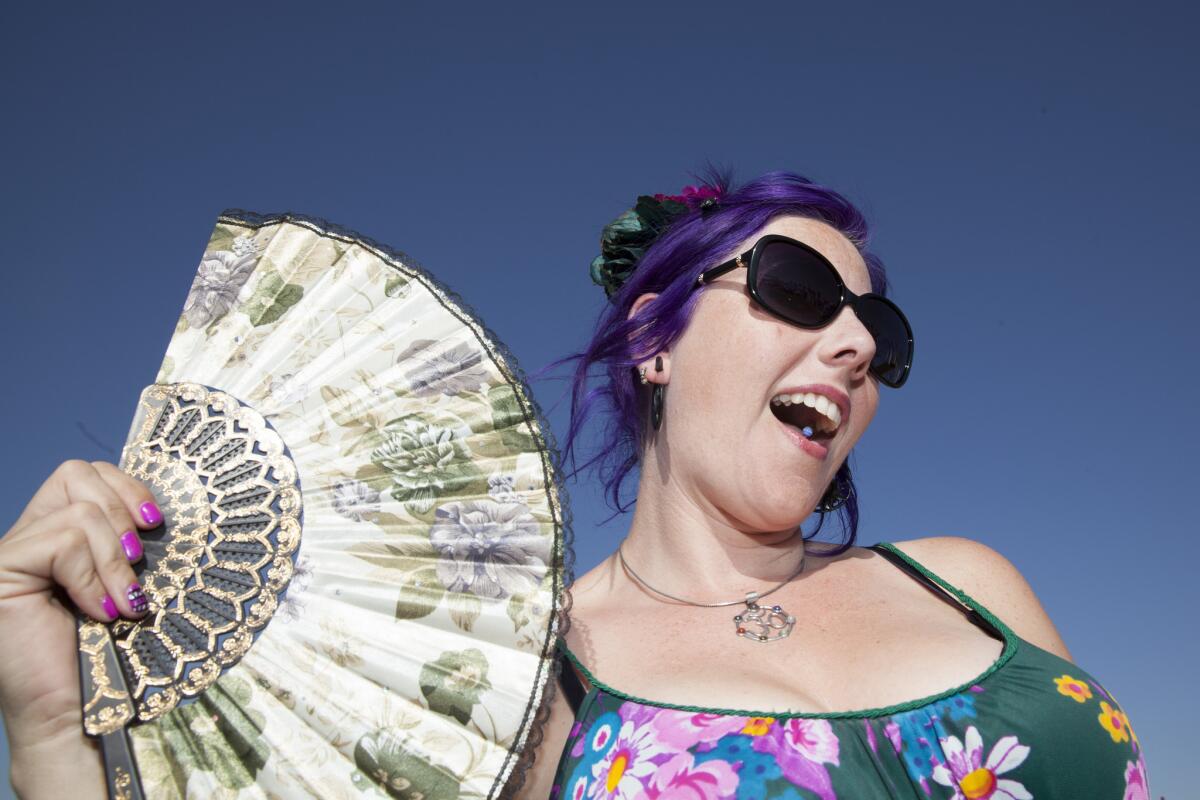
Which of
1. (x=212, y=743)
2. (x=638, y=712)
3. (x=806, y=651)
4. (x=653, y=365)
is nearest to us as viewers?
(x=212, y=743)

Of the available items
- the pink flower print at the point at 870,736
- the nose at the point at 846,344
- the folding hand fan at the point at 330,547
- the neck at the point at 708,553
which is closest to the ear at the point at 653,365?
the neck at the point at 708,553

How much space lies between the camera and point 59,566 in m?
1.96

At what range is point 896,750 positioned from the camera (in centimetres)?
226

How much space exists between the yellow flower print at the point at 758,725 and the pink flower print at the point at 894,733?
26 cm

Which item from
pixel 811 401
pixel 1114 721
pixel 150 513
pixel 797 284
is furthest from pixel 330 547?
pixel 1114 721

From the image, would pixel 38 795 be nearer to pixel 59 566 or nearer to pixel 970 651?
pixel 59 566

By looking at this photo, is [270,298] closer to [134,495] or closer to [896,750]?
[134,495]

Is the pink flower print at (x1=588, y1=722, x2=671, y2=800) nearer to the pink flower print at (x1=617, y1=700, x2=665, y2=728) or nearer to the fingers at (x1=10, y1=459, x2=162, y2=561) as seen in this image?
the pink flower print at (x1=617, y1=700, x2=665, y2=728)

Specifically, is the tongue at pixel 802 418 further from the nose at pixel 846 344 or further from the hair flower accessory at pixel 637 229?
the hair flower accessory at pixel 637 229

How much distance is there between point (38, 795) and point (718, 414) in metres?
1.86

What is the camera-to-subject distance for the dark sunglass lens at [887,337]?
299 centimetres

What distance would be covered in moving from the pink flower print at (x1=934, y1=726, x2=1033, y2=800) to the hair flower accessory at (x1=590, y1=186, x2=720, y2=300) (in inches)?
73.4

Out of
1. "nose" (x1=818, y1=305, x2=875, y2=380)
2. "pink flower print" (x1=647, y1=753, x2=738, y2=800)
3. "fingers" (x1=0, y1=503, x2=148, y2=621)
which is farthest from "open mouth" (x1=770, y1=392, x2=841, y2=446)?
"fingers" (x1=0, y1=503, x2=148, y2=621)

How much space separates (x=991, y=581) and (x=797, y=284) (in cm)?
102
